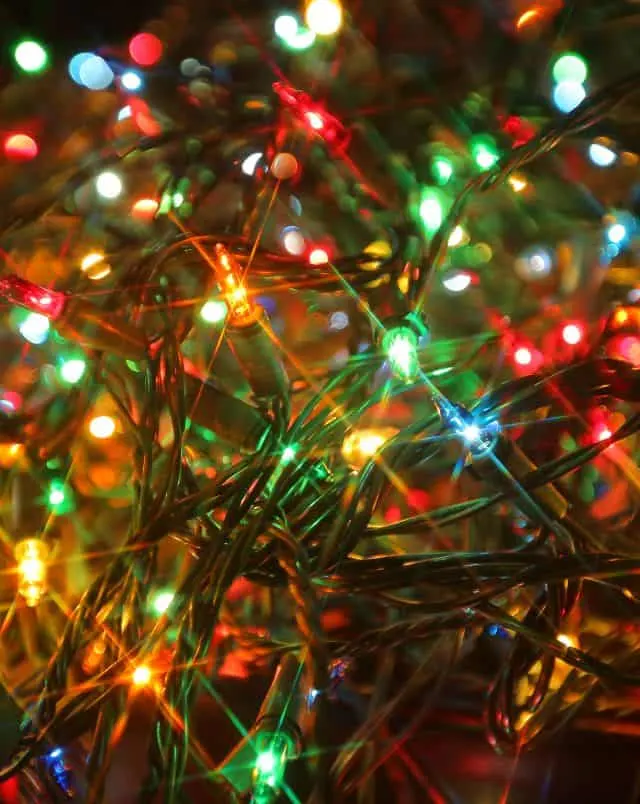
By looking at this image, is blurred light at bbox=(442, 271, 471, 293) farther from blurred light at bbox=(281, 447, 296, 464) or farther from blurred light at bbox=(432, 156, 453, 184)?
blurred light at bbox=(281, 447, 296, 464)

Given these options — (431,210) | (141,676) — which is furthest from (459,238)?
(141,676)

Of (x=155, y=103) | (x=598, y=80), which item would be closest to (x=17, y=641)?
(x=155, y=103)

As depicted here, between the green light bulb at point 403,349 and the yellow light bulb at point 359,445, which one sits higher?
the green light bulb at point 403,349

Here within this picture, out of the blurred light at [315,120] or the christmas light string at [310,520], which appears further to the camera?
the blurred light at [315,120]

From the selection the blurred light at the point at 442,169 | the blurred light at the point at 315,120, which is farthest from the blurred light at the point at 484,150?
the blurred light at the point at 315,120

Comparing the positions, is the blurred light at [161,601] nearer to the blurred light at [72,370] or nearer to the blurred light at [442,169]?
the blurred light at [72,370]

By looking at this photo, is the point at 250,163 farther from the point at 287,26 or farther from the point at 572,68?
the point at 572,68

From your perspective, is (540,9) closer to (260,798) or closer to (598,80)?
(598,80)
